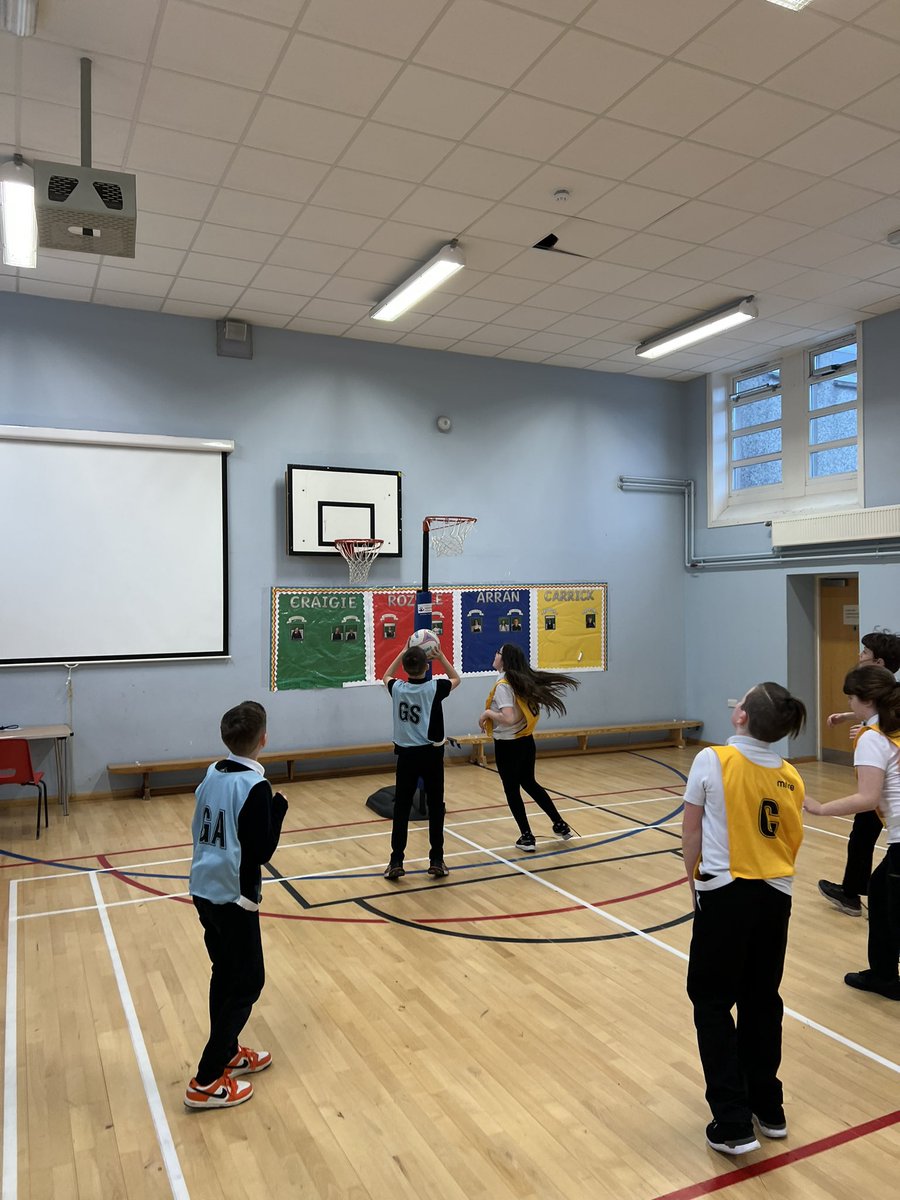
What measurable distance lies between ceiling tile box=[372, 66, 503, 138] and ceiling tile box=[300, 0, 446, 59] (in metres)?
0.26

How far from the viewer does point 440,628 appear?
9.73 m

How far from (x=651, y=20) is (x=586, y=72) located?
1.60ft

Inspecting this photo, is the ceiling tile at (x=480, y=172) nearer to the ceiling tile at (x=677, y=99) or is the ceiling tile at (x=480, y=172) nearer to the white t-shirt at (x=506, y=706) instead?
the ceiling tile at (x=677, y=99)

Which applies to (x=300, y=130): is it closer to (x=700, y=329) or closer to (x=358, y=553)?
(x=358, y=553)

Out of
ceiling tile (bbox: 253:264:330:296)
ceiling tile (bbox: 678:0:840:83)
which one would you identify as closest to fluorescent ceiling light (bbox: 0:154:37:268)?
ceiling tile (bbox: 253:264:330:296)

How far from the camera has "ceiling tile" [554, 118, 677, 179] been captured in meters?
5.21

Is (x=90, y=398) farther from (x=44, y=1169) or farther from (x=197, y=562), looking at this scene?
(x=44, y=1169)

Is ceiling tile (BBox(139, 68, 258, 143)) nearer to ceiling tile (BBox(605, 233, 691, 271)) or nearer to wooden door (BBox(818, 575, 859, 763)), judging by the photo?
ceiling tile (BBox(605, 233, 691, 271))

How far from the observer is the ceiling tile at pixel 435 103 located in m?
4.69

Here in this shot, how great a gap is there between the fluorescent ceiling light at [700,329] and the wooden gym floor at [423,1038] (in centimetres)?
503

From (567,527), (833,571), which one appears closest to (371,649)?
(567,527)

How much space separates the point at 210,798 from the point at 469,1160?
1.47 metres

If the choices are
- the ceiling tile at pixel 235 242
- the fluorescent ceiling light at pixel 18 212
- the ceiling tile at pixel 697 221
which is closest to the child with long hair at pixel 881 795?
the ceiling tile at pixel 697 221

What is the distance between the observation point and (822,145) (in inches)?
211
